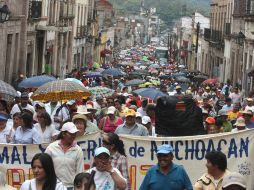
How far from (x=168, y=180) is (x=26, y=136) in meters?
4.09

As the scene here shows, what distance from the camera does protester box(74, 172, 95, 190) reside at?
8234mm

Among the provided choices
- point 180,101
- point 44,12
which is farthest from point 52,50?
point 180,101

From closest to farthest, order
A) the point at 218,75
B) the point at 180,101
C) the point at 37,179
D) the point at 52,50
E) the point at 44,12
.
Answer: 1. the point at 37,179
2. the point at 180,101
3. the point at 44,12
4. the point at 52,50
5. the point at 218,75

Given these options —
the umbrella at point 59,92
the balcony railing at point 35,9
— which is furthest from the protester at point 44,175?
the balcony railing at point 35,9

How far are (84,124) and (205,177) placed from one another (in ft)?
11.5

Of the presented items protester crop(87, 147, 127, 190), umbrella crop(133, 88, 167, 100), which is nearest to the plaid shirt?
protester crop(87, 147, 127, 190)

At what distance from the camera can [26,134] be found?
12.7m

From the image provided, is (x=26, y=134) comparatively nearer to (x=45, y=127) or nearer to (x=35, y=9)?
(x=45, y=127)

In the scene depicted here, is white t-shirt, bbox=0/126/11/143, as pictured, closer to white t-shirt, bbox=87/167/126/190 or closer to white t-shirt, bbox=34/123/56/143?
white t-shirt, bbox=34/123/56/143

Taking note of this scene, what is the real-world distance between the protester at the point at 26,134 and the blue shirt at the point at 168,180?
3.78 metres

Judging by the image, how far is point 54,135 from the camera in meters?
12.5

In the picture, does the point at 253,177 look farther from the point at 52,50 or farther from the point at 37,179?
the point at 52,50

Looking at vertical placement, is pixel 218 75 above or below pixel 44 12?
below

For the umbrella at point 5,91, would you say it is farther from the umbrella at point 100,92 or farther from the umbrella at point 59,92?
the umbrella at point 100,92
